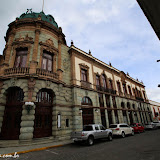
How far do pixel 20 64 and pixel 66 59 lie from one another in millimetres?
6308

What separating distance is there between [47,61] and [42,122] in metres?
7.54

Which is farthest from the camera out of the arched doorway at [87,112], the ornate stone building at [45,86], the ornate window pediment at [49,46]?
the arched doorway at [87,112]

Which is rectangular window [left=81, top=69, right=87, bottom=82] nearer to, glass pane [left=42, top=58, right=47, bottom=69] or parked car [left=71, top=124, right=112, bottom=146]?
glass pane [left=42, top=58, right=47, bottom=69]

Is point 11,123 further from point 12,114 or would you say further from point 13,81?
point 13,81

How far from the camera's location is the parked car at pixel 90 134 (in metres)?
9.09

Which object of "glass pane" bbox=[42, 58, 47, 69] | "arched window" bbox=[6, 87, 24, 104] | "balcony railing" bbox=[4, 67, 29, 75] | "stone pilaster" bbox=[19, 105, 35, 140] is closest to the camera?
"stone pilaster" bbox=[19, 105, 35, 140]

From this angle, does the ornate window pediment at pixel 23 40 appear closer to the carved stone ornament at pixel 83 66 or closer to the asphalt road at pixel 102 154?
the carved stone ornament at pixel 83 66

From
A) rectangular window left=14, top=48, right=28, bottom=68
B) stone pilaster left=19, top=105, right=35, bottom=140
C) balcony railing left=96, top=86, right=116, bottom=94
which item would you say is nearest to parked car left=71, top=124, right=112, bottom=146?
stone pilaster left=19, top=105, right=35, bottom=140

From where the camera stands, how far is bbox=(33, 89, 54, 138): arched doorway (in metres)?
11.1

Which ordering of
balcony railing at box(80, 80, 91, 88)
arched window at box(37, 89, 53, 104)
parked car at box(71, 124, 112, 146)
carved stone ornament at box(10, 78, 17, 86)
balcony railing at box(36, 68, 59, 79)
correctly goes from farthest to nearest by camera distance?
balcony railing at box(80, 80, 91, 88), balcony railing at box(36, 68, 59, 79), arched window at box(37, 89, 53, 104), carved stone ornament at box(10, 78, 17, 86), parked car at box(71, 124, 112, 146)

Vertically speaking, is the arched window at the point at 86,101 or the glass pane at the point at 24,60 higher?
the glass pane at the point at 24,60

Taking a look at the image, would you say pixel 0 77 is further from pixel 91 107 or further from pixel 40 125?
pixel 91 107

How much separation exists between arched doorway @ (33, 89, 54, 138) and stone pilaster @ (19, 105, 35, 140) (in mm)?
Answer: 814

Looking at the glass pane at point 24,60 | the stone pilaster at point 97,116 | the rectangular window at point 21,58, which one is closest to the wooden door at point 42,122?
the glass pane at point 24,60
